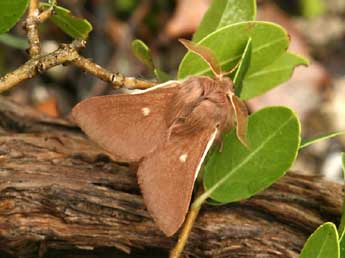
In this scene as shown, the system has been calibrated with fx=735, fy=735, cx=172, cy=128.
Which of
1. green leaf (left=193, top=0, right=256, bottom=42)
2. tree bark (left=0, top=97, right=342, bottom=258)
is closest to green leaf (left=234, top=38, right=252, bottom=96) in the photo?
green leaf (left=193, top=0, right=256, bottom=42)

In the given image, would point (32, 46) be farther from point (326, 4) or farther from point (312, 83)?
point (326, 4)

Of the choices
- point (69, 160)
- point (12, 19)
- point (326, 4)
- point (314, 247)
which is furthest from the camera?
point (326, 4)

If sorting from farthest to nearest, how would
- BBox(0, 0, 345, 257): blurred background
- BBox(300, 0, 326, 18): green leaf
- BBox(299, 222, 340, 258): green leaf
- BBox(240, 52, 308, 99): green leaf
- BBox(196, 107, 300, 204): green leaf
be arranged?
BBox(300, 0, 326, 18): green leaf → BBox(0, 0, 345, 257): blurred background → BBox(240, 52, 308, 99): green leaf → BBox(196, 107, 300, 204): green leaf → BBox(299, 222, 340, 258): green leaf

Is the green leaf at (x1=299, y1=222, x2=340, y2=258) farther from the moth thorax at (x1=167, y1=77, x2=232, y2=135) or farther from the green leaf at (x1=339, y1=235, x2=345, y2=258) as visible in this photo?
the moth thorax at (x1=167, y1=77, x2=232, y2=135)

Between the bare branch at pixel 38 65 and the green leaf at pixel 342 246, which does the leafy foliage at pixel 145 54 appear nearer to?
the bare branch at pixel 38 65

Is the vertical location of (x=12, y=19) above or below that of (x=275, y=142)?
above

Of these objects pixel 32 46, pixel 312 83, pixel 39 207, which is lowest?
pixel 312 83

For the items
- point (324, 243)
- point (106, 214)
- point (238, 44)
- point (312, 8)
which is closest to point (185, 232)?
point (106, 214)

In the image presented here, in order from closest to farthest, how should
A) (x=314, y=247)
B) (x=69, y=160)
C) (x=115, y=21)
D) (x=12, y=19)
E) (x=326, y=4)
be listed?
(x=314, y=247) → (x=12, y=19) → (x=69, y=160) → (x=115, y=21) → (x=326, y=4)

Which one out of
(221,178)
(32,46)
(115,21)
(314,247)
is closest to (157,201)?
(221,178)
